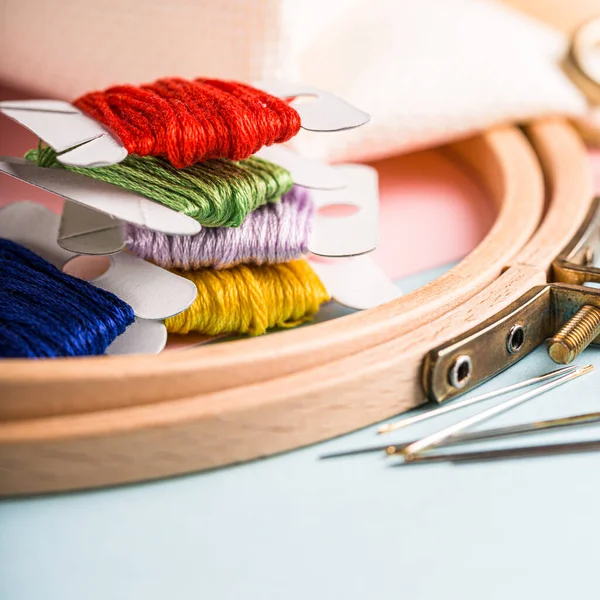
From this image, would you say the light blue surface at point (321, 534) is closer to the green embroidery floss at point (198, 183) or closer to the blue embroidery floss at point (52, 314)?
the blue embroidery floss at point (52, 314)

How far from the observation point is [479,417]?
0.89 metres

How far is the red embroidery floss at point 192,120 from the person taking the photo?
37.1 inches

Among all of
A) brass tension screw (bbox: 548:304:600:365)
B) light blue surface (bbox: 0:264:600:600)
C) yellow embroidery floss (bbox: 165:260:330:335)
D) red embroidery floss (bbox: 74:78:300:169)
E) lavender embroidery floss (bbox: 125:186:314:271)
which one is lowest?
light blue surface (bbox: 0:264:600:600)

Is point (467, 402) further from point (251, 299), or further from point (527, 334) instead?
point (251, 299)

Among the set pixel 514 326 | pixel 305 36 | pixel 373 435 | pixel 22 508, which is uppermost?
pixel 305 36

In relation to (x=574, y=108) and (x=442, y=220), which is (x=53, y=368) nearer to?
(x=442, y=220)

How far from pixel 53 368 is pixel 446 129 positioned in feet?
3.08

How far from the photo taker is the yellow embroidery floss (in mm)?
989

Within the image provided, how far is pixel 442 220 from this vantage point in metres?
1.39

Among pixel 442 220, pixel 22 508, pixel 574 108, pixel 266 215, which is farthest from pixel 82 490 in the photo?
pixel 574 108

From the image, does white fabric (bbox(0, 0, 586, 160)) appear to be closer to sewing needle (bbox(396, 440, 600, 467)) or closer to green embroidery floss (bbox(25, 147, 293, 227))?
green embroidery floss (bbox(25, 147, 293, 227))

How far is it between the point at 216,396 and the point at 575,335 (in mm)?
410

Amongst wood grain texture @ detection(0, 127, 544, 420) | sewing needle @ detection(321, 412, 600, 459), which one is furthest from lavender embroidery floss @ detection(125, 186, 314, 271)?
sewing needle @ detection(321, 412, 600, 459)

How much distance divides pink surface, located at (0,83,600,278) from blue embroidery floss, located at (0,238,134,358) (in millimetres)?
377
